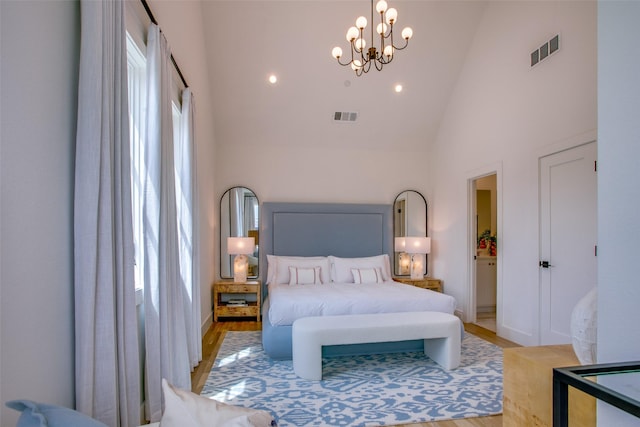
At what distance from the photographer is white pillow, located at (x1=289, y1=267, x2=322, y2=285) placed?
16.3 ft

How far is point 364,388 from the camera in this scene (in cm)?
289

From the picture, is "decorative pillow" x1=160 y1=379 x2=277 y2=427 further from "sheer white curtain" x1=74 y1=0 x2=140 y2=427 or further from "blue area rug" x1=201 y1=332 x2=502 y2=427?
"blue area rug" x1=201 y1=332 x2=502 y2=427

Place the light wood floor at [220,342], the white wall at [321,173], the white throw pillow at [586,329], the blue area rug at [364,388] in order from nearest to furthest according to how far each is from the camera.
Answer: the white throw pillow at [586,329]
the light wood floor at [220,342]
the blue area rug at [364,388]
the white wall at [321,173]

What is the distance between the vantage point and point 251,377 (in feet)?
10.2

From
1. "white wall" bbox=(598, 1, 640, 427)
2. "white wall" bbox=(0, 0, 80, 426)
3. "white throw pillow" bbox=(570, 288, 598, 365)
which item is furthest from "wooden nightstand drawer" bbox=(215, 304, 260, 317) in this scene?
"white wall" bbox=(598, 1, 640, 427)

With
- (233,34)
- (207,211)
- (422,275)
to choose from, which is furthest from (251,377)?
(233,34)

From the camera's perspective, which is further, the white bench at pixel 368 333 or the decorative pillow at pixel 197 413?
the white bench at pixel 368 333

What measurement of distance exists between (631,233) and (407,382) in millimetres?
2490

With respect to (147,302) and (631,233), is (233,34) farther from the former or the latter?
(631,233)

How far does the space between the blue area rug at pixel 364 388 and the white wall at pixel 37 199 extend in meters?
1.55

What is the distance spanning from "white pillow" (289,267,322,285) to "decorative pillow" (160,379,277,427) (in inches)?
144

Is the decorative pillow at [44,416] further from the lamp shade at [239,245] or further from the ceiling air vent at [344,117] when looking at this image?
the ceiling air vent at [344,117]

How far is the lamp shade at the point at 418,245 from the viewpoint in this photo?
5.66 metres

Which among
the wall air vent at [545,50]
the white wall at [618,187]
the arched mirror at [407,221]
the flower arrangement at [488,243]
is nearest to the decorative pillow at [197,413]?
the white wall at [618,187]
